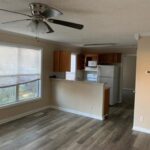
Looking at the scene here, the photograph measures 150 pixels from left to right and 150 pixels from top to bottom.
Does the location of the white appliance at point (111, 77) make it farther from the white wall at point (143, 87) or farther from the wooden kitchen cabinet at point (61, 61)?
the white wall at point (143, 87)

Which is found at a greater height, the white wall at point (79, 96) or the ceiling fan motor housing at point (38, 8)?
the ceiling fan motor housing at point (38, 8)

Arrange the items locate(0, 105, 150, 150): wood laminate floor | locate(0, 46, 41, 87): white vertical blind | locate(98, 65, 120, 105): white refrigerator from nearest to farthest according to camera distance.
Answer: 1. locate(0, 105, 150, 150): wood laminate floor
2. locate(0, 46, 41, 87): white vertical blind
3. locate(98, 65, 120, 105): white refrigerator

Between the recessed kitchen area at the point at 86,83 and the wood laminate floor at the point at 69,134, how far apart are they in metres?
0.43

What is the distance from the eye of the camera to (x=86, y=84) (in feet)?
17.0

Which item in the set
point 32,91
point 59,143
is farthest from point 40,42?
point 59,143

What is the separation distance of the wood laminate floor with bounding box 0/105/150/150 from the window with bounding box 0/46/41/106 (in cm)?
69

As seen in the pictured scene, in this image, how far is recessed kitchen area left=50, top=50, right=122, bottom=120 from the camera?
5020 millimetres

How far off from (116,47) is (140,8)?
4.85m

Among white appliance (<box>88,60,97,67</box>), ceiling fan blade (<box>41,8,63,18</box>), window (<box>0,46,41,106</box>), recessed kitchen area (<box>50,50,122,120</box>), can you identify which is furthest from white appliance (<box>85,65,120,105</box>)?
ceiling fan blade (<box>41,8,63,18</box>)

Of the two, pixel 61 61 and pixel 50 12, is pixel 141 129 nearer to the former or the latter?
pixel 61 61

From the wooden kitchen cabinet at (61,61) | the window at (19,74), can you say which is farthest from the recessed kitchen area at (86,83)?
the window at (19,74)

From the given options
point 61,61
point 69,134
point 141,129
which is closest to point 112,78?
point 61,61

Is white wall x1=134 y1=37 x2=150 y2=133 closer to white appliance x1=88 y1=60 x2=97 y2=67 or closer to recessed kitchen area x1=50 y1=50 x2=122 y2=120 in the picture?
recessed kitchen area x1=50 y1=50 x2=122 y2=120

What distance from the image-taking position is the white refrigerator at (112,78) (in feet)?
21.3
